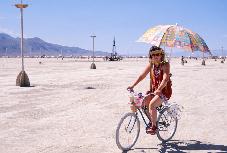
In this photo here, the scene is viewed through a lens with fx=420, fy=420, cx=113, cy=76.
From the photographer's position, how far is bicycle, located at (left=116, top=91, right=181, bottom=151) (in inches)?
263

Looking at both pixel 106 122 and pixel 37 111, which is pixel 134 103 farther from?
pixel 37 111

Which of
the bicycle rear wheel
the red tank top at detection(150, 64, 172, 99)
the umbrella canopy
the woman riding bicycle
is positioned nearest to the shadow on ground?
the bicycle rear wheel

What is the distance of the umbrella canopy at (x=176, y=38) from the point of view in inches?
321

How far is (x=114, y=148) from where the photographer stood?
712 centimetres

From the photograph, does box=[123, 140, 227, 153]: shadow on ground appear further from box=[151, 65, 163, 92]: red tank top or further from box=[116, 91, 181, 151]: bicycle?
box=[151, 65, 163, 92]: red tank top

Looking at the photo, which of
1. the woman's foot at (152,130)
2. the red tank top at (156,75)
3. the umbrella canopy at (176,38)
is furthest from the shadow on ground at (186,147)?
the umbrella canopy at (176,38)

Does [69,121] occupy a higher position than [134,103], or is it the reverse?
[134,103]

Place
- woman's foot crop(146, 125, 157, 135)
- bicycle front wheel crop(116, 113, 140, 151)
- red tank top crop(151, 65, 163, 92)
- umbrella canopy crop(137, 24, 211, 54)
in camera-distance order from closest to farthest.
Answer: bicycle front wheel crop(116, 113, 140, 151)
woman's foot crop(146, 125, 157, 135)
red tank top crop(151, 65, 163, 92)
umbrella canopy crop(137, 24, 211, 54)

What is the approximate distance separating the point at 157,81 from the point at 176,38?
1526mm

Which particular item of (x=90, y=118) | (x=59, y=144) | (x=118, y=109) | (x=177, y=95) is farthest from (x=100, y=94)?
(x=59, y=144)

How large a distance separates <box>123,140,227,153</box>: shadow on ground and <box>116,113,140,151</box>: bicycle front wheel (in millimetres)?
235

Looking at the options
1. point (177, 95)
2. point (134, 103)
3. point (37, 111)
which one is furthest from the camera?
point (177, 95)

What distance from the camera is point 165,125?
7.37 m

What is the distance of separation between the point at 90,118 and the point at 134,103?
3.73 metres
